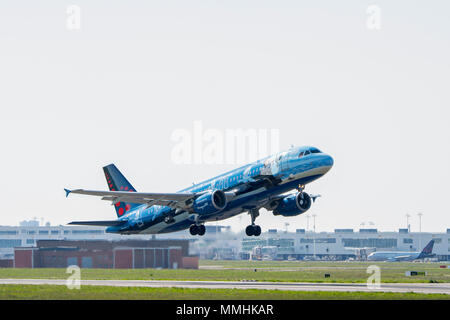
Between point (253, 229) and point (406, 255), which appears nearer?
point (253, 229)

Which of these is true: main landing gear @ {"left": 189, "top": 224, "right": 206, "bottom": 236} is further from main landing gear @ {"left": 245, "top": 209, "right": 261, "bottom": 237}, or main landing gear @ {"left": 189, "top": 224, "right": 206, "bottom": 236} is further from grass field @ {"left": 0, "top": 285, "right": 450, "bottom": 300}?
grass field @ {"left": 0, "top": 285, "right": 450, "bottom": 300}

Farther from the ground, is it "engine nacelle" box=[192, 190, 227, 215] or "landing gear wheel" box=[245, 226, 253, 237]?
"engine nacelle" box=[192, 190, 227, 215]

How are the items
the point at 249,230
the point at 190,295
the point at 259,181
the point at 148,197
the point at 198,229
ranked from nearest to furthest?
the point at 190,295 < the point at 259,181 < the point at 148,197 < the point at 249,230 < the point at 198,229

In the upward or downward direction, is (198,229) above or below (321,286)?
above

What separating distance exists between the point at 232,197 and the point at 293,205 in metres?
7.67

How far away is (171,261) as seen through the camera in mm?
129500

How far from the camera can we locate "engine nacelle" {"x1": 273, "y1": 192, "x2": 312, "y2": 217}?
7162 centimetres

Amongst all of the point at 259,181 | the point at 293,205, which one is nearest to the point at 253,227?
the point at 293,205

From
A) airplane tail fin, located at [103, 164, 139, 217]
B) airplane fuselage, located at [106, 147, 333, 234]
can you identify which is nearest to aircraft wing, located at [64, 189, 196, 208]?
airplane fuselage, located at [106, 147, 333, 234]

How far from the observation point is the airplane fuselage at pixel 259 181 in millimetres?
64125

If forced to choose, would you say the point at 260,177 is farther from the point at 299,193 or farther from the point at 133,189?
the point at 133,189

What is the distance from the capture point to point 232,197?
67750mm

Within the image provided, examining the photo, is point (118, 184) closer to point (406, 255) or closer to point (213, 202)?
point (213, 202)
